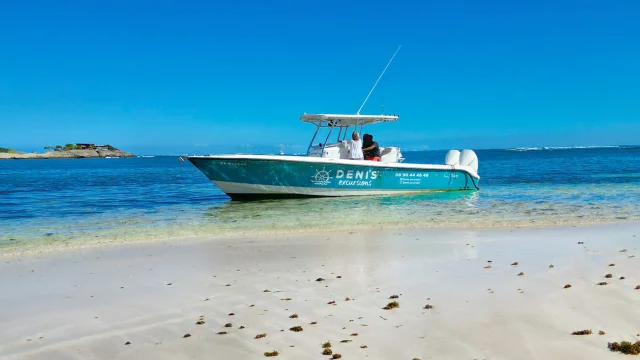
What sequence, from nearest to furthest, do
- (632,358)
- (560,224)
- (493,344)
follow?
(632,358), (493,344), (560,224)

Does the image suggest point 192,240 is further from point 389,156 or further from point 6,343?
point 389,156

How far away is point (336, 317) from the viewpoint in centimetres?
443

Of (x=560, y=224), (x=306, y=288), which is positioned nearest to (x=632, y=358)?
(x=306, y=288)

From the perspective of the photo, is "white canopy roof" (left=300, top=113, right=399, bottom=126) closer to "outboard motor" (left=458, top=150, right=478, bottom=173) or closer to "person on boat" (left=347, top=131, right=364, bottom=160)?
"person on boat" (left=347, top=131, right=364, bottom=160)

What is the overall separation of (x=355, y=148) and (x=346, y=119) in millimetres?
1072

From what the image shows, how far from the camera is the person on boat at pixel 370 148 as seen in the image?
1650 centimetres

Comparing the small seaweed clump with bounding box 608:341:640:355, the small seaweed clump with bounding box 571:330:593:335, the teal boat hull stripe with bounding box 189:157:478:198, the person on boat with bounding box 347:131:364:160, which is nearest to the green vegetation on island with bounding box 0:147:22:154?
the teal boat hull stripe with bounding box 189:157:478:198

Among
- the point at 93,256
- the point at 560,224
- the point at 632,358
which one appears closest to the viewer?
the point at 632,358

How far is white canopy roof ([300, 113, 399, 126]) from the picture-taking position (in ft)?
53.0

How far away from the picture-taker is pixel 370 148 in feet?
54.0

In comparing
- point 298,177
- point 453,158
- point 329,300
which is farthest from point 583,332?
point 453,158

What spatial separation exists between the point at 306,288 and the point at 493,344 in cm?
220

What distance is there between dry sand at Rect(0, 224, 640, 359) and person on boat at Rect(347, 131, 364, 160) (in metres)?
8.27

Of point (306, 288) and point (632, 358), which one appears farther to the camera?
point (306, 288)
